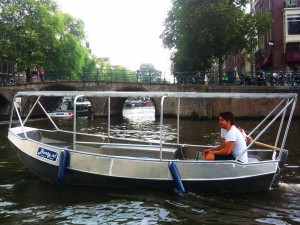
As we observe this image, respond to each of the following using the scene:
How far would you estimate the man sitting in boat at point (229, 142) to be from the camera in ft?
27.9

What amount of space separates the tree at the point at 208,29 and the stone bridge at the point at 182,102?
3.08m

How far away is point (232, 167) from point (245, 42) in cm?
2695

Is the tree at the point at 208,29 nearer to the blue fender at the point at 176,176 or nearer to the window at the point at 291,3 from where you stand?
the window at the point at 291,3

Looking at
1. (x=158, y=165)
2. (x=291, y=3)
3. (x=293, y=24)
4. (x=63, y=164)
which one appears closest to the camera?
(x=158, y=165)

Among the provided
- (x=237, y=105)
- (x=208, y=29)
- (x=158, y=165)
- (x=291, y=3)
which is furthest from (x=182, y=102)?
(x=158, y=165)

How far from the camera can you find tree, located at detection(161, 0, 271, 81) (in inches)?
1257

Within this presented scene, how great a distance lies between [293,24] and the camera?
34.8m

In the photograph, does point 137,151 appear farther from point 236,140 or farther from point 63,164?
point 236,140

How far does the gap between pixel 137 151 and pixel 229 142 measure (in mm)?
2840

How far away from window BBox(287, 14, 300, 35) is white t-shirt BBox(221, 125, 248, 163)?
29063 millimetres

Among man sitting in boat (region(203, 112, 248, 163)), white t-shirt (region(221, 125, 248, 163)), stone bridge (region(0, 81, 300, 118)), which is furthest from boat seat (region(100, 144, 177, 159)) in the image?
stone bridge (region(0, 81, 300, 118))

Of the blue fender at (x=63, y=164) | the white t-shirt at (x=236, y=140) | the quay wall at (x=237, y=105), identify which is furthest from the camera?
the quay wall at (x=237, y=105)

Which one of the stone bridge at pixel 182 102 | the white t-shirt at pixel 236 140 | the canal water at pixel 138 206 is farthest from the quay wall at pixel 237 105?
the white t-shirt at pixel 236 140

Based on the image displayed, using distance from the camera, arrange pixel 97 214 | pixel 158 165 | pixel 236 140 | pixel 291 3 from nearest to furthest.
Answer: pixel 97 214 < pixel 236 140 < pixel 158 165 < pixel 291 3
